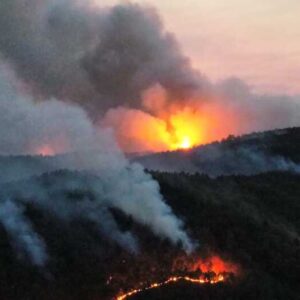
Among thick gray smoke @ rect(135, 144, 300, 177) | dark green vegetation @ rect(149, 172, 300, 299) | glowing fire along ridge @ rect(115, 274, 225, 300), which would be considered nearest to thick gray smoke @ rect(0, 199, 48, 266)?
glowing fire along ridge @ rect(115, 274, 225, 300)

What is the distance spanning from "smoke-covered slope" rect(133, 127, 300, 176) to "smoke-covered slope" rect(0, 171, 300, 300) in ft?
83.6

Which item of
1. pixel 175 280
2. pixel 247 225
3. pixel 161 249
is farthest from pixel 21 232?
pixel 247 225

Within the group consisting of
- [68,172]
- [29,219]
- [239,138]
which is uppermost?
[239,138]

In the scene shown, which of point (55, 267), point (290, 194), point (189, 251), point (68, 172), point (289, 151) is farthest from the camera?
point (289, 151)

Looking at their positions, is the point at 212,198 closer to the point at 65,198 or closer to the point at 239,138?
the point at 65,198

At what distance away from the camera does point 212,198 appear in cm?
8162

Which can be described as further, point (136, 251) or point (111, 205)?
point (111, 205)

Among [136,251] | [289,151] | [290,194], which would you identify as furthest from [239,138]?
[136,251]

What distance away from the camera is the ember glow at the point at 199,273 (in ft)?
194

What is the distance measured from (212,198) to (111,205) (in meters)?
13.6

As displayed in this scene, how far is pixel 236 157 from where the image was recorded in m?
121

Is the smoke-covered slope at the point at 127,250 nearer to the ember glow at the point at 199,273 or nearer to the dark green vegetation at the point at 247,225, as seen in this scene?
the dark green vegetation at the point at 247,225

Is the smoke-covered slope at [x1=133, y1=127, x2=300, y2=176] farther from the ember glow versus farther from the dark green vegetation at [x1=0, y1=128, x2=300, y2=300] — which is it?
the ember glow

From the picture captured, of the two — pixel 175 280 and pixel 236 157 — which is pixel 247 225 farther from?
pixel 236 157
